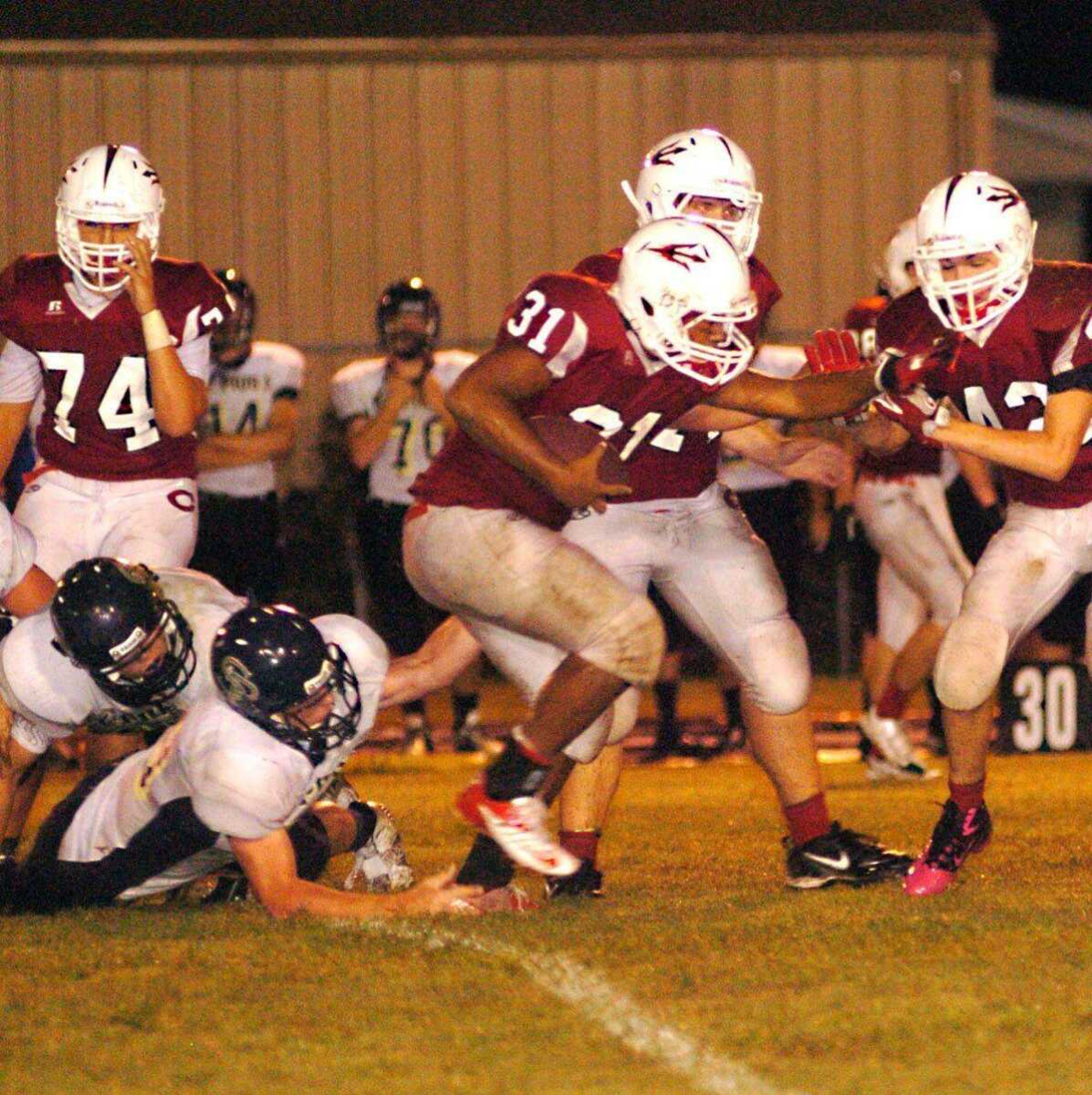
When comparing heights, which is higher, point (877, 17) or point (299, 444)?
point (877, 17)

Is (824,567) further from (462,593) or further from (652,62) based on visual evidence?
(462,593)

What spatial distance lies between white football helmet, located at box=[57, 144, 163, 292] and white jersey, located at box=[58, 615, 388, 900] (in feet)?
4.68

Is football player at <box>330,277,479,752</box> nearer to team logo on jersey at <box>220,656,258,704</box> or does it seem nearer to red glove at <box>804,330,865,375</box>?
red glove at <box>804,330,865,375</box>

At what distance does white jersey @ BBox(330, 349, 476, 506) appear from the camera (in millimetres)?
8633

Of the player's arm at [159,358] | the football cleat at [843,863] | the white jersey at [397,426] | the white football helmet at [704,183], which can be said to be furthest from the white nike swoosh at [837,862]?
the white jersey at [397,426]

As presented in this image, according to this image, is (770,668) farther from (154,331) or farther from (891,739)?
(891,739)

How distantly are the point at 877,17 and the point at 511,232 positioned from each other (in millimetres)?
2469

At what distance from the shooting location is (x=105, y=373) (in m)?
5.88

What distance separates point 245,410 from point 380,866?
3.65 m

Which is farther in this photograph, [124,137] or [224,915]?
[124,137]

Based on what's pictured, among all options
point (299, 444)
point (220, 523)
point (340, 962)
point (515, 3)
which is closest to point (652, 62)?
point (515, 3)

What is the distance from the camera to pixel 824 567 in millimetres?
11875

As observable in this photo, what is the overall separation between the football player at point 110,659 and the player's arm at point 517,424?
81 cm

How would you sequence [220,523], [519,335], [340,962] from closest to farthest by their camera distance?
[340,962]
[519,335]
[220,523]
